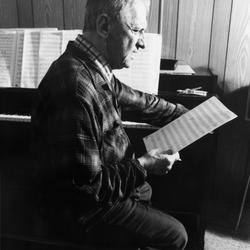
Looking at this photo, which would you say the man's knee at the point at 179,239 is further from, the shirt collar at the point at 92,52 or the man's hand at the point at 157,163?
the shirt collar at the point at 92,52

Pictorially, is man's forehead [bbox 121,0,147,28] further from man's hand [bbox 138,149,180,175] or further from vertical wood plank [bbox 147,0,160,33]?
vertical wood plank [bbox 147,0,160,33]

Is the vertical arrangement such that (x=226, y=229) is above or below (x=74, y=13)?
below

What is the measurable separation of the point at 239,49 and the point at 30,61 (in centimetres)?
117

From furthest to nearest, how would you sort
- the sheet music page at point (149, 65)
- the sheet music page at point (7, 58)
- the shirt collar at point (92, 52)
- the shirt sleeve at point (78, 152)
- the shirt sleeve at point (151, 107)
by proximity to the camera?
the sheet music page at point (7, 58) < the sheet music page at point (149, 65) < the shirt sleeve at point (151, 107) < the shirt collar at point (92, 52) < the shirt sleeve at point (78, 152)

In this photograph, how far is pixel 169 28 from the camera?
1.99 meters

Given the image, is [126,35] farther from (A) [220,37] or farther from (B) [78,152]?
(A) [220,37]

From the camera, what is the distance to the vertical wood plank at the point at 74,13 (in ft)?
6.63

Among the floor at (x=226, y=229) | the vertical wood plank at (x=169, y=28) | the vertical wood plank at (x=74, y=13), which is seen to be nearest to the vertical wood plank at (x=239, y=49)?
the vertical wood plank at (x=169, y=28)

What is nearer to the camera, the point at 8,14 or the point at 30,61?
the point at 30,61

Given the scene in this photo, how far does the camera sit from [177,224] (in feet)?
3.81

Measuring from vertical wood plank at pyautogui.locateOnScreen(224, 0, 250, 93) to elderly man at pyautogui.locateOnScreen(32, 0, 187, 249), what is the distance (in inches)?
40.8

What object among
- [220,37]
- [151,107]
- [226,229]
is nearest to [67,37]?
[151,107]

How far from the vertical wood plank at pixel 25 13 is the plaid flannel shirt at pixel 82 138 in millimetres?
1192

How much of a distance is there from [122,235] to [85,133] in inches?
17.7
